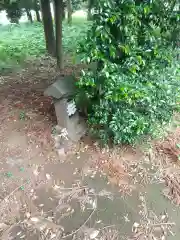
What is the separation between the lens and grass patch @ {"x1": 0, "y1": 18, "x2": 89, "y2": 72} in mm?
6385

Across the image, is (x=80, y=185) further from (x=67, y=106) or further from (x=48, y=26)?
(x=48, y=26)

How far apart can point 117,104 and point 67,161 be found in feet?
3.40

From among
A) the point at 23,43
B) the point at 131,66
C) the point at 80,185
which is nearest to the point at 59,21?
the point at 131,66

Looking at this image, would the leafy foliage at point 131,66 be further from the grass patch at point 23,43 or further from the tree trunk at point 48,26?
the tree trunk at point 48,26

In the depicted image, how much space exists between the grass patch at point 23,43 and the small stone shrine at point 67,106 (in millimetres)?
1931

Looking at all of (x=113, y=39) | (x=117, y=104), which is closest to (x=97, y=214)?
(x=117, y=104)

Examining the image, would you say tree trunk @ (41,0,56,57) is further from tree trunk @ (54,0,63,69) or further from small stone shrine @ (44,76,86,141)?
small stone shrine @ (44,76,86,141)

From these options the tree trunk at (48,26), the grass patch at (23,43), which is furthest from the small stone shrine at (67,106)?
the tree trunk at (48,26)

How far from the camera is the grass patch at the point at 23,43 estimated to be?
638 centimetres

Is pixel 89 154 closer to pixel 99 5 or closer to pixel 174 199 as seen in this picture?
pixel 174 199

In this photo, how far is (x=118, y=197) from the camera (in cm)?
285

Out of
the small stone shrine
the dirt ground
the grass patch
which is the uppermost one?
the small stone shrine

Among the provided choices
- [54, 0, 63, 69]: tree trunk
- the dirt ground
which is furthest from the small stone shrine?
[54, 0, 63, 69]: tree trunk

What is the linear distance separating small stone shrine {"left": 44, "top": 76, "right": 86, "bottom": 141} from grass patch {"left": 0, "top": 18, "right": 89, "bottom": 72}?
1.93 meters
